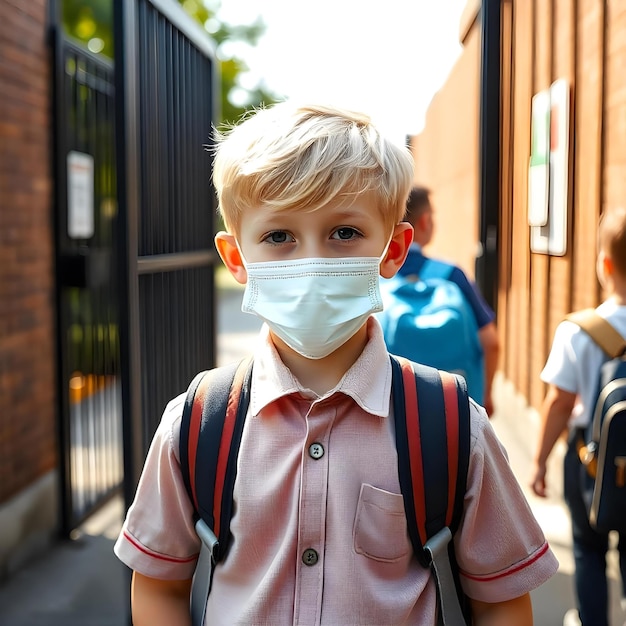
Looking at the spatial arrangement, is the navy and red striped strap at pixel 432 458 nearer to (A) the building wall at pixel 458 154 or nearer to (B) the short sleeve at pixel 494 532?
(B) the short sleeve at pixel 494 532

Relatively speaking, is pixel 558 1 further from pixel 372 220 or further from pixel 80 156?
pixel 372 220

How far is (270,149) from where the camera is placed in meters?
1.56

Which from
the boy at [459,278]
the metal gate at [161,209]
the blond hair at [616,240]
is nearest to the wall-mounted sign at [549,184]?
the boy at [459,278]

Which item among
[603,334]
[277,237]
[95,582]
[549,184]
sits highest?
[549,184]

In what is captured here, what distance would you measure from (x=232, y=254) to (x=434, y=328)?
143cm

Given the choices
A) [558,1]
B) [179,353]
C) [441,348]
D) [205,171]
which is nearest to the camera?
[441,348]

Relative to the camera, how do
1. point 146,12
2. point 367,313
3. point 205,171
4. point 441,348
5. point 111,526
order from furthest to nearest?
1. point 111,526
2. point 205,171
3. point 146,12
4. point 441,348
5. point 367,313

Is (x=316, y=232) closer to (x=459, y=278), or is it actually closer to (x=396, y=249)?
(x=396, y=249)

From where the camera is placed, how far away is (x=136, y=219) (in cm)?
307

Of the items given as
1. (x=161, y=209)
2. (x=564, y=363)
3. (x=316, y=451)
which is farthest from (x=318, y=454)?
(x=161, y=209)

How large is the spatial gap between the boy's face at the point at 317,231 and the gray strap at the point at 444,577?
513 mm

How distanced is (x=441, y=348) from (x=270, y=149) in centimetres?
160

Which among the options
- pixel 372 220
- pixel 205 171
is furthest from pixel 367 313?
pixel 205 171

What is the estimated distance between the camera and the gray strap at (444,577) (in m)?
1.50
